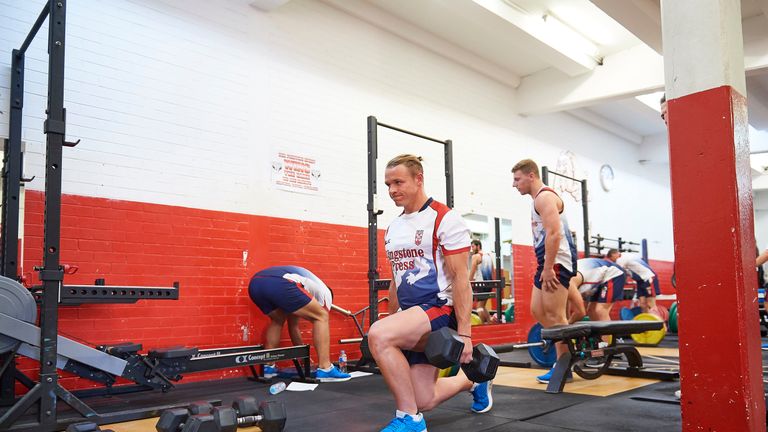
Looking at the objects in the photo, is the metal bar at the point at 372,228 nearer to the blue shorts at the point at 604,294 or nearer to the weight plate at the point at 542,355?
the weight plate at the point at 542,355

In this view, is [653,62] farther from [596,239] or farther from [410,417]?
[410,417]

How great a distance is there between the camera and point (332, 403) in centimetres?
354

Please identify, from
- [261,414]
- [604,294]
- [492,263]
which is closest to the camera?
[261,414]

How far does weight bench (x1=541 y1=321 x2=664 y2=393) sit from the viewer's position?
12.3 feet

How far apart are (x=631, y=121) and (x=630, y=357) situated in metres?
7.20

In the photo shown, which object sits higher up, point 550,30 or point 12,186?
point 550,30

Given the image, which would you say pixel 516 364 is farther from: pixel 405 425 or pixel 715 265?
pixel 715 265

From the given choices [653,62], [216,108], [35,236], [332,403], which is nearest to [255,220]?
[216,108]

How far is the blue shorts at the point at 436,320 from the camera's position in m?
2.56

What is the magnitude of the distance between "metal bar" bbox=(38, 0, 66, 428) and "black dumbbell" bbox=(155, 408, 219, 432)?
2.22ft

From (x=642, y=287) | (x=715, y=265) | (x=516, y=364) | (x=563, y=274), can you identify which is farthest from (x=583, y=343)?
(x=642, y=287)

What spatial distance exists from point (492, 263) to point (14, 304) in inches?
207

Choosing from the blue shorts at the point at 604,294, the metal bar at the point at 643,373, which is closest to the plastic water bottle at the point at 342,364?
A: the metal bar at the point at 643,373

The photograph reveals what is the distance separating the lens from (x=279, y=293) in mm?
4414
